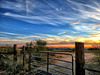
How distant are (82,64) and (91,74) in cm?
328

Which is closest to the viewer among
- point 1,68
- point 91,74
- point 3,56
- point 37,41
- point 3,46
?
point 91,74

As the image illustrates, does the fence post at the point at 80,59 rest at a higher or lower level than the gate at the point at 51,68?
higher

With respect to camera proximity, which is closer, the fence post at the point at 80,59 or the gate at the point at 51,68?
the fence post at the point at 80,59

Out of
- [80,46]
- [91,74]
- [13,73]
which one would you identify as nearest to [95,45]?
[91,74]

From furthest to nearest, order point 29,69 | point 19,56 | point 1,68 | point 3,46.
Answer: point 3,46
point 19,56
point 1,68
point 29,69

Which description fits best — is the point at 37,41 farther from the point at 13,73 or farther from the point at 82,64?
the point at 82,64

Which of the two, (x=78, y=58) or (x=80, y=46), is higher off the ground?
(x=80, y=46)

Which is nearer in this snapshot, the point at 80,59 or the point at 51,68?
the point at 80,59

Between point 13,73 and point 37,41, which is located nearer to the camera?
point 13,73

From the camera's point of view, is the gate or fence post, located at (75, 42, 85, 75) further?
the gate

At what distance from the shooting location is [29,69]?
21.8 feet

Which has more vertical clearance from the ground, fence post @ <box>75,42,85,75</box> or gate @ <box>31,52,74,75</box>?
fence post @ <box>75,42,85,75</box>

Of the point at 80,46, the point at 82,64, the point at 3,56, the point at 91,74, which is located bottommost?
the point at 91,74

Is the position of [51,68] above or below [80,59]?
below
